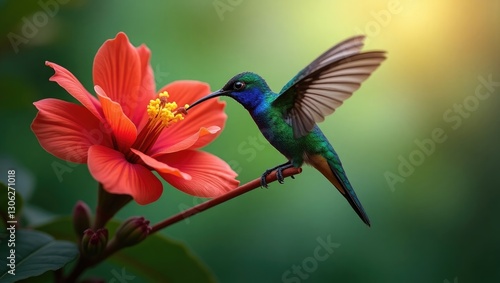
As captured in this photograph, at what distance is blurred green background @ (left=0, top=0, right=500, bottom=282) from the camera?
1509mm

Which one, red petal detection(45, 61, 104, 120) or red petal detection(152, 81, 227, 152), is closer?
red petal detection(45, 61, 104, 120)

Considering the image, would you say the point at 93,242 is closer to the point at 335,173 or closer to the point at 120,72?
the point at 120,72

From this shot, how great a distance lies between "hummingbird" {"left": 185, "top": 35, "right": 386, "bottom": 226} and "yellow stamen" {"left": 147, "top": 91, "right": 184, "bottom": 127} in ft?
0.09

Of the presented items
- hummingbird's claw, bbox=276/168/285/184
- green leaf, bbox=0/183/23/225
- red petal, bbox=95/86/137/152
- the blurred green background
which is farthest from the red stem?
the blurred green background

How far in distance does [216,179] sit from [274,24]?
1.02 meters

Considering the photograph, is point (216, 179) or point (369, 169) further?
point (369, 169)

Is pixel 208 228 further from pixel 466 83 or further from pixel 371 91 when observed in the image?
pixel 466 83

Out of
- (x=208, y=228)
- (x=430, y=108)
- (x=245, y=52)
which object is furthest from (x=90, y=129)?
(x=430, y=108)

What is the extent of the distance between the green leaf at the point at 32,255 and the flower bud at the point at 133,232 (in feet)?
0.23

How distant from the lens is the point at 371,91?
1.70 metres

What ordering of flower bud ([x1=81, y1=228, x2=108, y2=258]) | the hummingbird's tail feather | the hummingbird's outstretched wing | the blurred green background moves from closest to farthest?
the hummingbird's outstretched wing, flower bud ([x1=81, y1=228, x2=108, y2=258]), the hummingbird's tail feather, the blurred green background

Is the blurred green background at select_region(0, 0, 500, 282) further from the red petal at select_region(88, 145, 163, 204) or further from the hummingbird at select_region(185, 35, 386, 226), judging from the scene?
the red petal at select_region(88, 145, 163, 204)

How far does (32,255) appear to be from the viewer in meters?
0.84

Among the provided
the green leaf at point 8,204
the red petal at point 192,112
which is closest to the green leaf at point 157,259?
the green leaf at point 8,204
